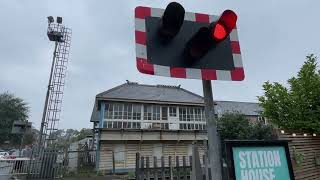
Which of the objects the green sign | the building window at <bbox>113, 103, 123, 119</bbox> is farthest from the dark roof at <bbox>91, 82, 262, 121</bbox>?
the green sign

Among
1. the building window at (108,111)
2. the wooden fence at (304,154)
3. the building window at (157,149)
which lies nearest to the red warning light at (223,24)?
the wooden fence at (304,154)

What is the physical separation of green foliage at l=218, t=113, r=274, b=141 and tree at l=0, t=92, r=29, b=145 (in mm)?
29719

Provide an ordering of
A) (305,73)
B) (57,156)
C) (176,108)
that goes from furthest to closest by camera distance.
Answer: (176,108), (57,156), (305,73)

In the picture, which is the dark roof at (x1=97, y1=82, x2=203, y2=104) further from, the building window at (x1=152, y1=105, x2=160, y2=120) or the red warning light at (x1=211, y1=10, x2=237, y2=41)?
the red warning light at (x1=211, y1=10, x2=237, y2=41)

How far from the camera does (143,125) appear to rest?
70.4ft

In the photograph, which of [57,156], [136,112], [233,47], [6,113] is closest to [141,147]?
[136,112]

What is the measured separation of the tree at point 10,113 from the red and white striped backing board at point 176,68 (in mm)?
40032

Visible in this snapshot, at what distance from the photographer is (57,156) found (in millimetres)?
15578

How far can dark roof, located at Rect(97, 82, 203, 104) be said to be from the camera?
2198cm

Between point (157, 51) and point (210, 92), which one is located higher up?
point (157, 51)

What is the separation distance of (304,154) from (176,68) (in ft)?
17.0

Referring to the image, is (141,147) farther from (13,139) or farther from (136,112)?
(13,139)

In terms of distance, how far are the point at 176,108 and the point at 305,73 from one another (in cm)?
1345

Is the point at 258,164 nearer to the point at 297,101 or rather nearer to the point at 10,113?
the point at 297,101
